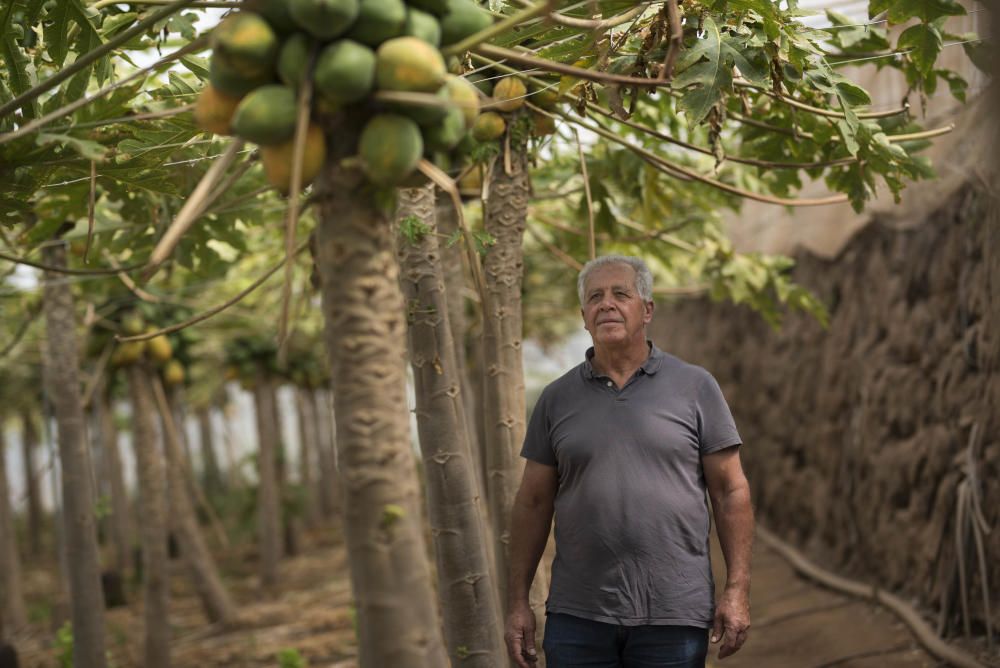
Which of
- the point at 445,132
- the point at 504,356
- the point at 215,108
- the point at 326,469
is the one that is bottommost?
the point at 326,469

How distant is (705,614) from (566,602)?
36 cm

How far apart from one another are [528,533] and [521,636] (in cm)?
Answer: 28

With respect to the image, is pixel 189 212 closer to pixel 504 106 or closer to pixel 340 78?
pixel 340 78

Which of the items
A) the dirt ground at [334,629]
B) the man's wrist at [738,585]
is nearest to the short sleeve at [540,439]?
the man's wrist at [738,585]

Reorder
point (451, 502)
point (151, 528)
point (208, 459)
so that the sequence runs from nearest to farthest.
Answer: point (451, 502) < point (151, 528) < point (208, 459)

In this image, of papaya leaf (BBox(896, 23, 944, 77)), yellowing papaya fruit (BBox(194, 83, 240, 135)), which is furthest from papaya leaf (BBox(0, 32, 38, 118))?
papaya leaf (BBox(896, 23, 944, 77))

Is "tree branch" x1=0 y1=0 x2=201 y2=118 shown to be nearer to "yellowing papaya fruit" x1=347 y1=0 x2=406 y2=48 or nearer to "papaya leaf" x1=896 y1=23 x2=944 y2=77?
"yellowing papaya fruit" x1=347 y1=0 x2=406 y2=48

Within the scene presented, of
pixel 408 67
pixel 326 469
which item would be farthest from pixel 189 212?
pixel 326 469

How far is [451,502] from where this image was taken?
2.69 m

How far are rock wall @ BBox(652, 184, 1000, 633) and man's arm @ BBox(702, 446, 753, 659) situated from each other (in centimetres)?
227

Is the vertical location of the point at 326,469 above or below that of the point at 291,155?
below

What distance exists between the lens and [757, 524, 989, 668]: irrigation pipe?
4.34 meters

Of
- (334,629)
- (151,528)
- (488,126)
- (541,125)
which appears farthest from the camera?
(334,629)

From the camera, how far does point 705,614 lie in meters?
2.47
